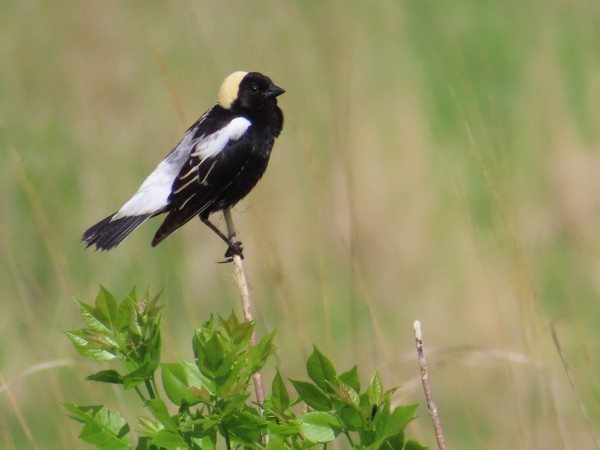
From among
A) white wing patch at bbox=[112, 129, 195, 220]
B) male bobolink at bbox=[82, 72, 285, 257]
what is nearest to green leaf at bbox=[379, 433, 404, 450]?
male bobolink at bbox=[82, 72, 285, 257]

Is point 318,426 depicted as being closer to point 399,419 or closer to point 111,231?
point 399,419

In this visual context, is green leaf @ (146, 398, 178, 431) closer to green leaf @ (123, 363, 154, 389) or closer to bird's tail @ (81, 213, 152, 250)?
green leaf @ (123, 363, 154, 389)

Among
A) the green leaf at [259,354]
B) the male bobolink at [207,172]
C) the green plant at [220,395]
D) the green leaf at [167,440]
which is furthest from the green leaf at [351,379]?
the male bobolink at [207,172]

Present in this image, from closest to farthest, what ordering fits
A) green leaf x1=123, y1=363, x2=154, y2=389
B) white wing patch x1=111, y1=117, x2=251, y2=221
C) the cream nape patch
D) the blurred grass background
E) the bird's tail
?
green leaf x1=123, y1=363, x2=154, y2=389
the bird's tail
white wing patch x1=111, y1=117, x2=251, y2=221
the cream nape patch
the blurred grass background

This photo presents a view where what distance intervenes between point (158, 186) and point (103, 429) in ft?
5.69

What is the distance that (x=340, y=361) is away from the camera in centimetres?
520

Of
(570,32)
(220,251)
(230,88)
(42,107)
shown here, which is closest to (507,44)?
(570,32)

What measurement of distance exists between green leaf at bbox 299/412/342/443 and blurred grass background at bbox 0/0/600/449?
2716 millimetres

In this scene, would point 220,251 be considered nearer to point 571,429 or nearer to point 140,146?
point 140,146

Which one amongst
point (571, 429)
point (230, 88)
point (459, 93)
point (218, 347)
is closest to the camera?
point (218, 347)

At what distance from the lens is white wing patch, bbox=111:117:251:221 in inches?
124

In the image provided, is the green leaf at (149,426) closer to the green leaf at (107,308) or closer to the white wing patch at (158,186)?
the green leaf at (107,308)

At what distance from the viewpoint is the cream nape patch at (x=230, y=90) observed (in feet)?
11.0

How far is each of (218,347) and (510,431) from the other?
10.2 ft
